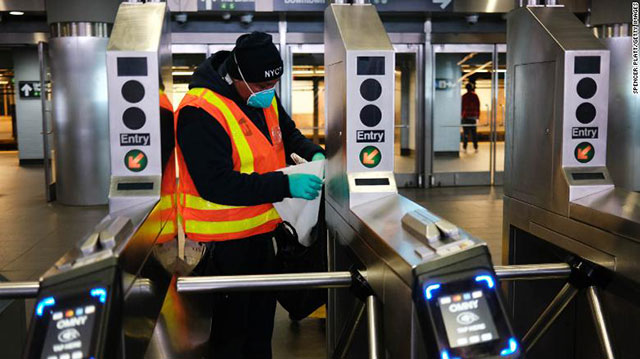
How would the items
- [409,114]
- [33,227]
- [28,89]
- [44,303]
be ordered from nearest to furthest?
[44,303], [33,227], [409,114], [28,89]

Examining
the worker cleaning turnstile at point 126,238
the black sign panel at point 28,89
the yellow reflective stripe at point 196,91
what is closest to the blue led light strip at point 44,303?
the worker cleaning turnstile at point 126,238

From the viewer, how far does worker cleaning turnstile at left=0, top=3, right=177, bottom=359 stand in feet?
4.67

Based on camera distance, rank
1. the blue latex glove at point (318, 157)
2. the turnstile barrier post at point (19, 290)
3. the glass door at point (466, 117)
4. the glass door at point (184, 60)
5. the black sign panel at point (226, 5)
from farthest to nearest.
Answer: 1. the glass door at point (466, 117)
2. the glass door at point (184, 60)
3. the black sign panel at point (226, 5)
4. the blue latex glove at point (318, 157)
5. the turnstile barrier post at point (19, 290)

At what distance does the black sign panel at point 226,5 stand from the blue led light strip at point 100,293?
23.7 feet

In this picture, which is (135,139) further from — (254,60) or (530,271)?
(530,271)

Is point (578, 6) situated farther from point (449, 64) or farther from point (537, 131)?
point (537, 131)

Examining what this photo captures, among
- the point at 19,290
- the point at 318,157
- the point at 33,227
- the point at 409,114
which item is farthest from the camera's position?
the point at 409,114

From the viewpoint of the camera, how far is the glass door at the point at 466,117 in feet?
30.7

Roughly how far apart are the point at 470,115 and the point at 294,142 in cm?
690

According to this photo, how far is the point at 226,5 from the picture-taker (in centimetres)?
830

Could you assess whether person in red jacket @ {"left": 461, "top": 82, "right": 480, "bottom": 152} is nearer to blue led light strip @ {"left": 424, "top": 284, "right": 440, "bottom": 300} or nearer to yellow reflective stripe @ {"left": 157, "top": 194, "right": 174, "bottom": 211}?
yellow reflective stripe @ {"left": 157, "top": 194, "right": 174, "bottom": 211}

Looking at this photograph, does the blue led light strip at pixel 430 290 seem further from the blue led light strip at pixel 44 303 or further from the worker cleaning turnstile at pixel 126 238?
the blue led light strip at pixel 44 303

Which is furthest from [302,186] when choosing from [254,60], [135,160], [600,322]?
[600,322]

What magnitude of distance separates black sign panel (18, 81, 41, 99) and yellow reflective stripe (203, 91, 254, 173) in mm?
11738
